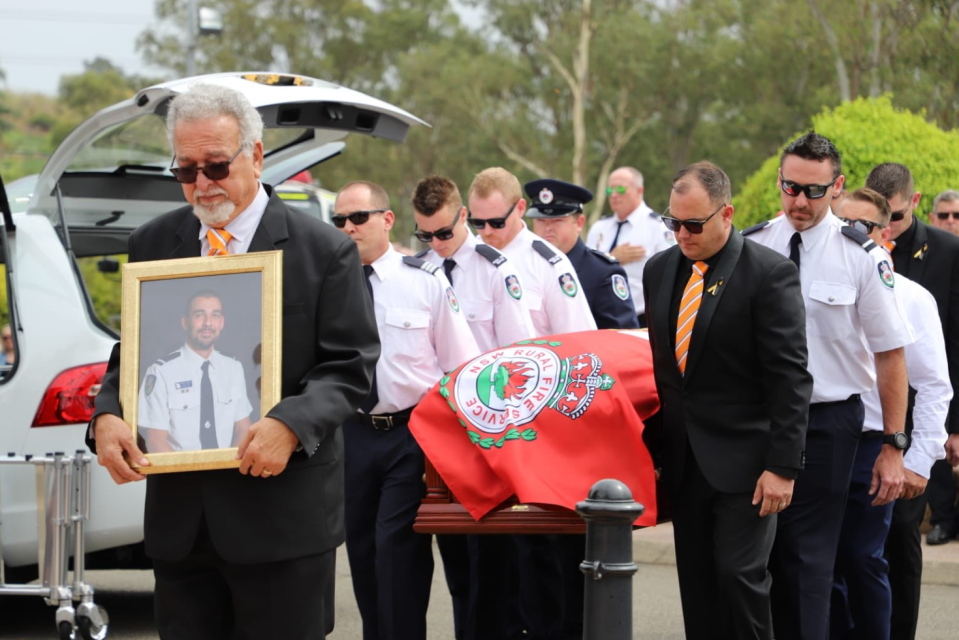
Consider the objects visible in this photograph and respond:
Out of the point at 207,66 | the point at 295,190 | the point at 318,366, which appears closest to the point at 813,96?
the point at 207,66

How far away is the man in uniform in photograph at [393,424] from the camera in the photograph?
550 centimetres

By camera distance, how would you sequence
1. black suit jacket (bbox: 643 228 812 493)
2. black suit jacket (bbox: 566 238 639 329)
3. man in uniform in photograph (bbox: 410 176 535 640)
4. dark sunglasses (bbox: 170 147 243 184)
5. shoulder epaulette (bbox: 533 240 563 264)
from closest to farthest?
dark sunglasses (bbox: 170 147 243 184) < black suit jacket (bbox: 643 228 812 493) < man in uniform in photograph (bbox: 410 176 535 640) < shoulder epaulette (bbox: 533 240 563 264) < black suit jacket (bbox: 566 238 639 329)

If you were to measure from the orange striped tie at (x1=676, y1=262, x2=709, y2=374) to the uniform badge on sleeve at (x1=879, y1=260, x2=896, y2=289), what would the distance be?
740 mm

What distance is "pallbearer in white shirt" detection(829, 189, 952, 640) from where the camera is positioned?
5223 mm

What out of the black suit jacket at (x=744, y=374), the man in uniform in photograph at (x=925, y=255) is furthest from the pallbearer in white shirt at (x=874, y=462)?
the black suit jacket at (x=744, y=374)

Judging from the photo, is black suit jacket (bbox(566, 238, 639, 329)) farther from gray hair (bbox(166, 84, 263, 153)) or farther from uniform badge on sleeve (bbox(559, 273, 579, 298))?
gray hair (bbox(166, 84, 263, 153))

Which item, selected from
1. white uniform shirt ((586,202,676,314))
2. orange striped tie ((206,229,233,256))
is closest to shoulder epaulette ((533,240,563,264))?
orange striped tie ((206,229,233,256))

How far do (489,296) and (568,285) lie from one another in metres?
0.50

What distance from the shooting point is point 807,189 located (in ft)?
16.3

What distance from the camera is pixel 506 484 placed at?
191 inches

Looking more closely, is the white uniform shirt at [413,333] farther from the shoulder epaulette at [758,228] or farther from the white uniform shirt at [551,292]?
the shoulder epaulette at [758,228]

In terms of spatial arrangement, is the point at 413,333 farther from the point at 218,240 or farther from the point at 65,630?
the point at 218,240

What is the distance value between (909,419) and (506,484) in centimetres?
198

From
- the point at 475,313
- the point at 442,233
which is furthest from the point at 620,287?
the point at 442,233
